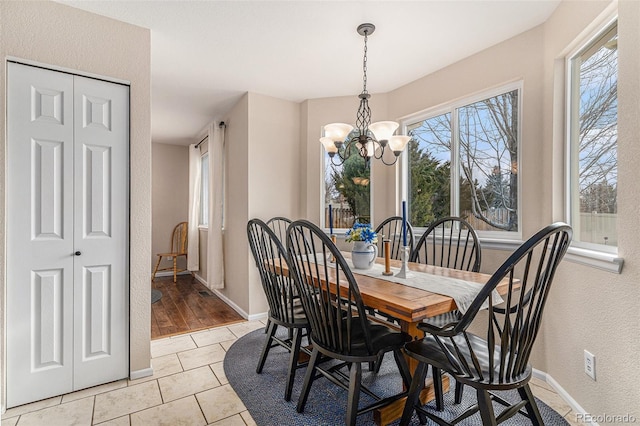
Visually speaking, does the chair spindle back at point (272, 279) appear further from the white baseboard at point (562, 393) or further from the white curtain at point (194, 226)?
the white curtain at point (194, 226)

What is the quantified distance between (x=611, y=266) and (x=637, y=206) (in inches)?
12.6

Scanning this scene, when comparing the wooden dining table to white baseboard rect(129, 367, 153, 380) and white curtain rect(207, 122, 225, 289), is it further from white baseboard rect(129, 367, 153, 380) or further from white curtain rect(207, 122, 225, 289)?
white curtain rect(207, 122, 225, 289)

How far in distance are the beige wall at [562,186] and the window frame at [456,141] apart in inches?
2.1

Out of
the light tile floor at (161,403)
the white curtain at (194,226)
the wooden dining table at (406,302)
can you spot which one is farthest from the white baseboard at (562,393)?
the white curtain at (194,226)

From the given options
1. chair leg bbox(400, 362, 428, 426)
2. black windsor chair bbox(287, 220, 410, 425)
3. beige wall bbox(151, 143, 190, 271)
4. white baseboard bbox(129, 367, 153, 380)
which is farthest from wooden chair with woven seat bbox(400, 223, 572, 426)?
beige wall bbox(151, 143, 190, 271)

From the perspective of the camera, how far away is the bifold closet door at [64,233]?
192 centimetres

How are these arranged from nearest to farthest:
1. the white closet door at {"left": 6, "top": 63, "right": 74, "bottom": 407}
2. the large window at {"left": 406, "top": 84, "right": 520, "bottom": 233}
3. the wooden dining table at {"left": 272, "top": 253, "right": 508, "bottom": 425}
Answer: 1. the wooden dining table at {"left": 272, "top": 253, "right": 508, "bottom": 425}
2. the white closet door at {"left": 6, "top": 63, "right": 74, "bottom": 407}
3. the large window at {"left": 406, "top": 84, "right": 520, "bottom": 233}

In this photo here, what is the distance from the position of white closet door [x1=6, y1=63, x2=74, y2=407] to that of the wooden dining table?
5.63 feet

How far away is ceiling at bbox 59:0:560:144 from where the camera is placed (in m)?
2.12

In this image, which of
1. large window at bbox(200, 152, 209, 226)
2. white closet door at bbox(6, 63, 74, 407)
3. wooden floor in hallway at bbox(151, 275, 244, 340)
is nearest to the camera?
white closet door at bbox(6, 63, 74, 407)

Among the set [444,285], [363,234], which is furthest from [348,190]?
[444,285]

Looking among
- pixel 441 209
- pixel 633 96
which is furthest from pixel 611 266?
pixel 441 209

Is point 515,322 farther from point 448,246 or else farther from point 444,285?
point 448,246

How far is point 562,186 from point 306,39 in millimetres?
2073
